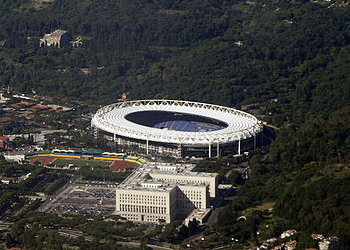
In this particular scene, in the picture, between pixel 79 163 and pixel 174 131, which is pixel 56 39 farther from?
pixel 79 163

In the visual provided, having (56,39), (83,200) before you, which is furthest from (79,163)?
(56,39)

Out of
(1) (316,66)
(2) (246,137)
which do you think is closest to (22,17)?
(1) (316,66)

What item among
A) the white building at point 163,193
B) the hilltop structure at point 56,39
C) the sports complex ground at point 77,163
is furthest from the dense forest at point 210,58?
the sports complex ground at point 77,163

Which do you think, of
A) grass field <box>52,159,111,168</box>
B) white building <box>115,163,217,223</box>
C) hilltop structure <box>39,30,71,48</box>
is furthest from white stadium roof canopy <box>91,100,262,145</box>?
hilltop structure <box>39,30,71,48</box>

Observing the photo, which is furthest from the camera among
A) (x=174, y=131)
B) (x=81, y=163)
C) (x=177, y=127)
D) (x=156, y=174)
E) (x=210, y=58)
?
(x=210, y=58)

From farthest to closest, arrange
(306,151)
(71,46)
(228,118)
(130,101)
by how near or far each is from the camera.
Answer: (71,46) → (130,101) → (228,118) → (306,151)

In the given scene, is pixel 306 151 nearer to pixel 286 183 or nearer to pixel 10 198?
pixel 286 183
